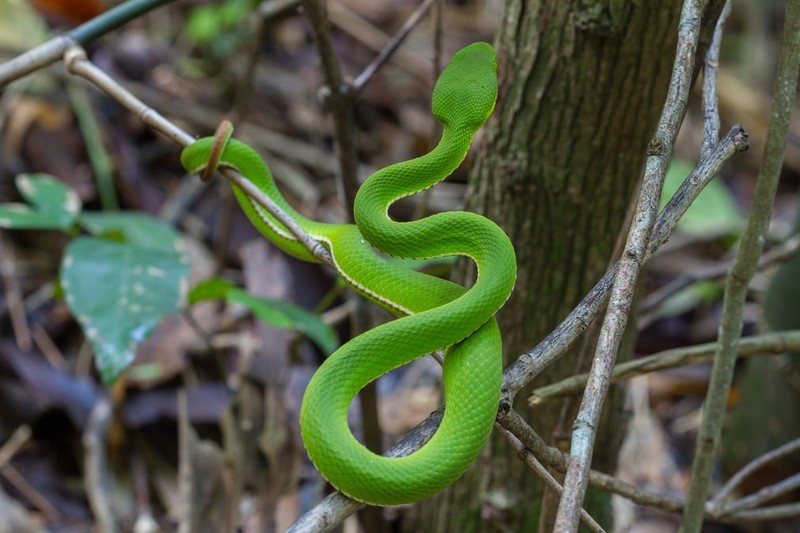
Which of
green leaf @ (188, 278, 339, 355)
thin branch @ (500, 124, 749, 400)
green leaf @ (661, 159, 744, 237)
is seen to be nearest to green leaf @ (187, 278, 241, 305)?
green leaf @ (188, 278, 339, 355)

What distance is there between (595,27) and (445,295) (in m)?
0.87

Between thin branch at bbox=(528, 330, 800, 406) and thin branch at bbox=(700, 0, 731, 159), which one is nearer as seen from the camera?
thin branch at bbox=(700, 0, 731, 159)

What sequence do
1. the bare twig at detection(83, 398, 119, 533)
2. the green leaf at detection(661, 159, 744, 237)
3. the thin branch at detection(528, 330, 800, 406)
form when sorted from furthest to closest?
the green leaf at detection(661, 159, 744, 237) < the bare twig at detection(83, 398, 119, 533) < the thin branch at detection(528, 330, 800, 406)

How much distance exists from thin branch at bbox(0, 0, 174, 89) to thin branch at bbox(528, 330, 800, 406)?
4.72 feet

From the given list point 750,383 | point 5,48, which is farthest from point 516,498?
point 5,48

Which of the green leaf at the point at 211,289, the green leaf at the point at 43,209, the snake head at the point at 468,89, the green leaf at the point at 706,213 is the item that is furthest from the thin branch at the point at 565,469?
the green leaf at the point at 706,213

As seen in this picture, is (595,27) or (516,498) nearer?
(595,27)

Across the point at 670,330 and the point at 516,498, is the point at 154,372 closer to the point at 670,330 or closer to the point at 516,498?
the point at 516,498

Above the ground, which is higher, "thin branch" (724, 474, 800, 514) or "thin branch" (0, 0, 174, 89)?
"thin branch" (0, 0, 174, 89)

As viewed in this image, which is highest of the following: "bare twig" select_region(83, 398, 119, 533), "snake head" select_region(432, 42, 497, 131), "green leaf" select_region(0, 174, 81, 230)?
"snake head" select_region(432, 42, 497, 131)

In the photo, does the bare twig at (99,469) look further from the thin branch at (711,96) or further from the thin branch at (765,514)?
the thin branch at (711,96)

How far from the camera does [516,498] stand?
104 inches

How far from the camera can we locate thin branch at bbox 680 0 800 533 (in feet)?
5.63

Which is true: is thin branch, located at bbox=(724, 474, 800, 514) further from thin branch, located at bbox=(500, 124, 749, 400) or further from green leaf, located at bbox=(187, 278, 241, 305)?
green leaf, located at bbox=(187, 278, 241, 305)
